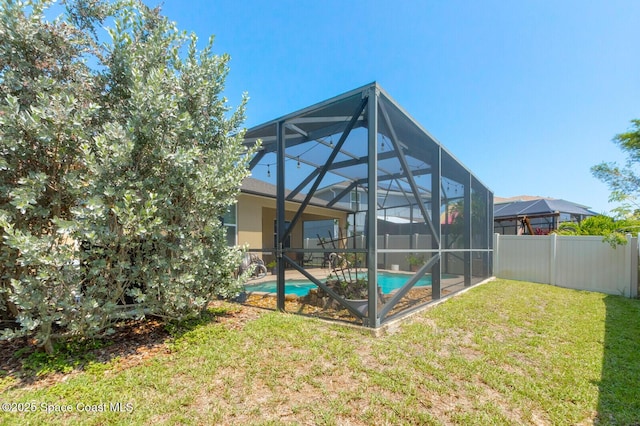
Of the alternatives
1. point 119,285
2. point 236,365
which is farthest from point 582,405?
point 119,285

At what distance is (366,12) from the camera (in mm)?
6348

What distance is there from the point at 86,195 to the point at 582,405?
15.4 feet

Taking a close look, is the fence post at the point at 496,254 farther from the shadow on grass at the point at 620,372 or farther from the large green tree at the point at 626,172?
the shadow on grass at the point at 620,372

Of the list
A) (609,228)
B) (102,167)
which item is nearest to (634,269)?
(609,228)

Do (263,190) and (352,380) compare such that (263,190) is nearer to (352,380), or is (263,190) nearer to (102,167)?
(102,167)

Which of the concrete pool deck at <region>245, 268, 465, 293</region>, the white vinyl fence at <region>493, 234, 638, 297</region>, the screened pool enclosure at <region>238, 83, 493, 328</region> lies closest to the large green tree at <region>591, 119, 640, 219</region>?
the white vinyl fence at <region>493, 234, 638, 297</region>

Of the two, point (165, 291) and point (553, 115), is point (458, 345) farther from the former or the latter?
point (553, 115)

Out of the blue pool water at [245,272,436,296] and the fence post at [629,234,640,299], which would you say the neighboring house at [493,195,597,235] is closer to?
the fence post at [629,234,640,299]

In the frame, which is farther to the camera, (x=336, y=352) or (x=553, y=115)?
(x=553, y=115)

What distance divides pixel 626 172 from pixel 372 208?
14.7 m

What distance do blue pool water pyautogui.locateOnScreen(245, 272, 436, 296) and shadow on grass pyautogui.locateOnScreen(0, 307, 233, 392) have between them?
2.51 meters

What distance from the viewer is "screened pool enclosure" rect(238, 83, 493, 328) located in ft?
13.6

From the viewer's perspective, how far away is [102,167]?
2.60 m

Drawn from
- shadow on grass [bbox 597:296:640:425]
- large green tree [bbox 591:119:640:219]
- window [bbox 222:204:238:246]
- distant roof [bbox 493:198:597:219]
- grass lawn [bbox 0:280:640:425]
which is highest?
large green tree [bbox 591:119:640:219]
